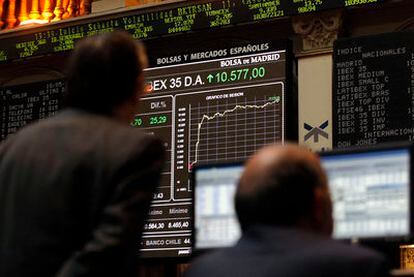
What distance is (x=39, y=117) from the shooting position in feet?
23.7

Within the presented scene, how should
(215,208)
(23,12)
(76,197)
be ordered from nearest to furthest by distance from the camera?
(76,197), (215,208), (23,12)

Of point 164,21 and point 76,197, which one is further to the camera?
point 164,21

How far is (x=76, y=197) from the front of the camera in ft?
7.50

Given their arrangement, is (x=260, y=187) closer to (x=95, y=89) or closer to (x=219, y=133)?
(x=95, y=89)

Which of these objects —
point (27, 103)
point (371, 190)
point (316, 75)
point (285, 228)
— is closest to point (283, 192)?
point (285, 228)

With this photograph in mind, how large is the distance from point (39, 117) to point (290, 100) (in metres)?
2.05

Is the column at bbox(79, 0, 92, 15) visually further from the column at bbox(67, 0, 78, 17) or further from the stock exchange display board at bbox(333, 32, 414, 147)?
the stock exchange display board at bbox(333, 32, 414, 147)

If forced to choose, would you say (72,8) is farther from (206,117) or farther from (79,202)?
(79,202)

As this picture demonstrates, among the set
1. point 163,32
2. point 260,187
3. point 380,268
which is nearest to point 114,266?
point 260,187

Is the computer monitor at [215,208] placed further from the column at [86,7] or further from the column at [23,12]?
the column at [23,12]

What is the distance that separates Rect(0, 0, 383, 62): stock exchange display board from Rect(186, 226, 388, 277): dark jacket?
4246 millimetres

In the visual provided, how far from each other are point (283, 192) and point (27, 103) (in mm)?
5483

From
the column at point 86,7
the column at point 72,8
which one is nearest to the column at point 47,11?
the column at point 72,8

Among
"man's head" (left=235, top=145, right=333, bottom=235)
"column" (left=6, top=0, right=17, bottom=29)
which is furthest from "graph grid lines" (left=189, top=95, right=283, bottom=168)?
"man's head" (left=235, top=145, right=333, bottom=235)
